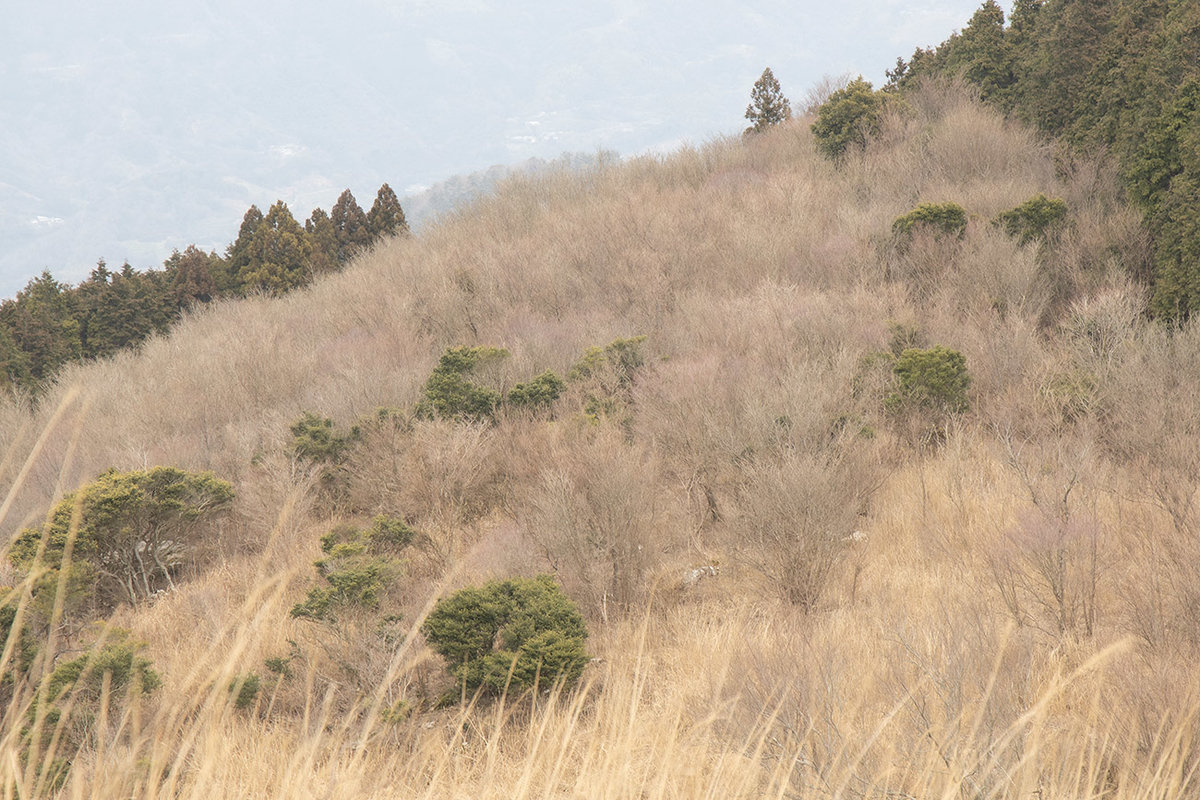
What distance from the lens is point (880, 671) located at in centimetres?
523

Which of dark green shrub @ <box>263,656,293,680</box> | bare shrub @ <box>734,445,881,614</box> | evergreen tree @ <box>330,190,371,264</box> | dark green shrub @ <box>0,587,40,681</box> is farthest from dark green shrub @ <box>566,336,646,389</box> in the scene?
evergreen tree @ <box>330,190,371,264</box>

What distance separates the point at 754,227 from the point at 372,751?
54.0ft

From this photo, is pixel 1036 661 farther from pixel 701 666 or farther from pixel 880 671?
pixel 701 666

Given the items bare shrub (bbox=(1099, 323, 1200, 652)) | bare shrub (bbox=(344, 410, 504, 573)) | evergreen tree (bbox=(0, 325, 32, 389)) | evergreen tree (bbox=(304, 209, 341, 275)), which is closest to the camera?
bare shrub (bbox=(1099, 323, 1200, 652))

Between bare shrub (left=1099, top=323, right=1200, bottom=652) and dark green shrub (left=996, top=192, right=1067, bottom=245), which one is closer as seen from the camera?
bare shrub (left=1099, top=323, right=1200, bottom=652)

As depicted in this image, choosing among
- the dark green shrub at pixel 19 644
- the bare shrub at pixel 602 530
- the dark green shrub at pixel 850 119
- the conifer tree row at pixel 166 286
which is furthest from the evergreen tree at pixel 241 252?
the dark green shrub at pixel 19 644

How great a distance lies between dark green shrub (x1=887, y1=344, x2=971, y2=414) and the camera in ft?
35.9

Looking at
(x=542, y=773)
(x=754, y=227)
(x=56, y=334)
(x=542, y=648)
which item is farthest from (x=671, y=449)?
(x=56, y=334)

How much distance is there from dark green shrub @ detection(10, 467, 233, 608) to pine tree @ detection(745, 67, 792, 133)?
27179 mm

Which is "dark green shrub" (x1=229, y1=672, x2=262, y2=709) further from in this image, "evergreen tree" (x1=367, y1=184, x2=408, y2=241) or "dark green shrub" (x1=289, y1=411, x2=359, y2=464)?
"evergreen tree" (x1=367, y1=184, x2=408, y2=241)

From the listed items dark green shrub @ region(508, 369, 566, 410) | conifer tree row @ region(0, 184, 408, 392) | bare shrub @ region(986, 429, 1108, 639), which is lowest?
bare shrub @ region(986, 429, 1108, 639)

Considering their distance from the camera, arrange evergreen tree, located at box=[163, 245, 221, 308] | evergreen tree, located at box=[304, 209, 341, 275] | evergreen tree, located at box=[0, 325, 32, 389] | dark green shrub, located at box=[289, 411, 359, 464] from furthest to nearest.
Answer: evergreen tree, located at box=[304, 209, 341, 275] < evergreen tree, located at box=[163, 245, 221, 308] < evergreen tree, located at box=[0, 325, 32, 389] < dark green shrub, located at box=[289, 411, 359, 464]

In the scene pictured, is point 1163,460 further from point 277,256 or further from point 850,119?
point 277,256

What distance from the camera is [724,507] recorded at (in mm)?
8562
